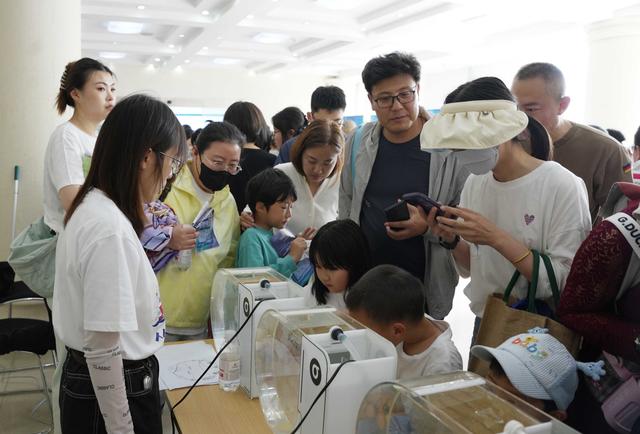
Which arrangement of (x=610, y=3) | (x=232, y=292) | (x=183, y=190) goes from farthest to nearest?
1. (x=610, y=3)
2. (x=183, y=190)
3. (x=232, y=292)

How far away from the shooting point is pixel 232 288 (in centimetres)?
173

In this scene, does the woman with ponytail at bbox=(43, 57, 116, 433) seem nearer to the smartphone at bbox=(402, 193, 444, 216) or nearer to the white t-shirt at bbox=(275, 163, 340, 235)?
the white t-shirt at bbox=(275, 163, 340, 235)

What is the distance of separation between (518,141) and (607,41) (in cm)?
745

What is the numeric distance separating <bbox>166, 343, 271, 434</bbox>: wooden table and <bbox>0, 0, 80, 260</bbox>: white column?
2847 millimetres

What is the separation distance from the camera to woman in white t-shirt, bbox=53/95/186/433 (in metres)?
1.14

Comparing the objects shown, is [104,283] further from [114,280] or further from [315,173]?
[315,173]

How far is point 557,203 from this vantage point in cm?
138

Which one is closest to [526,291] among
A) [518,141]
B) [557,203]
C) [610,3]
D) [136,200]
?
[557,203]

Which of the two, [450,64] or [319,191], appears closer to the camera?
[319,191]

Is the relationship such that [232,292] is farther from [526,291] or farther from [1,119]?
[1,119]

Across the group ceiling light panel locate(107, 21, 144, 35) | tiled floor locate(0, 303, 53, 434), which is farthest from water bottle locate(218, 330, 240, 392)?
ceiling light panel locate(107, 21, 144, 35)

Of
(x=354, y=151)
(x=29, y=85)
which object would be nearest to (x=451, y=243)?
(x=354, y=151)

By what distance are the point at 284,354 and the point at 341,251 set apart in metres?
0.47

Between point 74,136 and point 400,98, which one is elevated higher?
point 400,98
